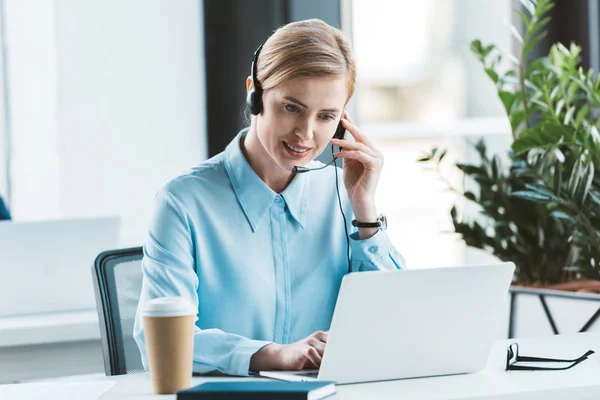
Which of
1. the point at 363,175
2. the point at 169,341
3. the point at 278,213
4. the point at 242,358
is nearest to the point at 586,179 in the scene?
the point at 363,175

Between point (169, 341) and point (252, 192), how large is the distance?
528mm

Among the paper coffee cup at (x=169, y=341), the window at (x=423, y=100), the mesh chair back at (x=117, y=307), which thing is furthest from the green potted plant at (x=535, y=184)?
the paper coffee cup at (x=169, y=341)

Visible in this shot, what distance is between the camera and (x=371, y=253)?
1.69 m

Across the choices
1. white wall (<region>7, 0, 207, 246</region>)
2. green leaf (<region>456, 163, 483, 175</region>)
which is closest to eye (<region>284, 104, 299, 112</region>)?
green leaf (<region>456, 163, 483, 175</region>)

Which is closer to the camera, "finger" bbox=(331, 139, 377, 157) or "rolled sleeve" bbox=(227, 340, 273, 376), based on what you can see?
"rolled sleeve" bbox=(227, 340, 273, 376)

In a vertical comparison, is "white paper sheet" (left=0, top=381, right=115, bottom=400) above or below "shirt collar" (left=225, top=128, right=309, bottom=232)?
below

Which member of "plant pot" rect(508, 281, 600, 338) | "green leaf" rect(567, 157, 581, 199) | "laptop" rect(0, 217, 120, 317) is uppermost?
"green leaf" rect(567, 157, 581, 199)

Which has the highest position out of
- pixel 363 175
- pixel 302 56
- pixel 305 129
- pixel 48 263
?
pixel 302 56

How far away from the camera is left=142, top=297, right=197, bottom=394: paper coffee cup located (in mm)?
1158

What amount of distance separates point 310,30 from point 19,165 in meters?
1.98

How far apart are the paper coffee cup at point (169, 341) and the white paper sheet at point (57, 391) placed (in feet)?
0.33

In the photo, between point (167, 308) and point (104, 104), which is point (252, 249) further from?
point (104, 104)

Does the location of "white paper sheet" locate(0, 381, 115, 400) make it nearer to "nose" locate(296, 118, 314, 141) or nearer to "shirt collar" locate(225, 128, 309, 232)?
"shirt collar" locate(225, 128, 309, 232)

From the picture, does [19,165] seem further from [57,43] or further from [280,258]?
[280,258]
